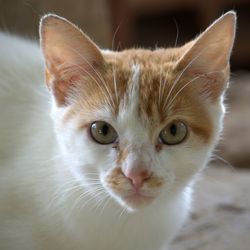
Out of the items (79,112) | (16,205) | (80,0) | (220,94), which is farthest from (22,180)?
(80,0)

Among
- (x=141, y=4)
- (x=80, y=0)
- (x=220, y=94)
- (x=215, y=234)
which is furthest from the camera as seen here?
(x=141, y=4)

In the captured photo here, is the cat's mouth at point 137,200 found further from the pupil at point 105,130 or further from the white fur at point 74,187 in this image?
the pupil at point 105,130

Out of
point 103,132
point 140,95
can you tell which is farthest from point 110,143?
point 140,95

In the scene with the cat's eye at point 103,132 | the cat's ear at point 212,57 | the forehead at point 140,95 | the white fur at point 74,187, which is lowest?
the white fur at point 74,187

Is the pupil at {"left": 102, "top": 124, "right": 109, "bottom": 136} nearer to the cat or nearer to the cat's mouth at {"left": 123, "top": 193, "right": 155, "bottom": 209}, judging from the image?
the cat

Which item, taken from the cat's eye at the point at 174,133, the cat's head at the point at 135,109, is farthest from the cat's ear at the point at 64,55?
the cat's eye at the point at 174,133

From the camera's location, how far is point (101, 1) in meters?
2.72

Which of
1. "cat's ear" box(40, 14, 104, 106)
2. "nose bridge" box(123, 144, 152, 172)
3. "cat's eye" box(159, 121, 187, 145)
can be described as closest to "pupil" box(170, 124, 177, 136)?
"cat's eye" box(159, 121, 187, 145)

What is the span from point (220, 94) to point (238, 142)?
4.14 ft

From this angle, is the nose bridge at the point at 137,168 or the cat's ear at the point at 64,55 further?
the cat's ear at the point at 64,55

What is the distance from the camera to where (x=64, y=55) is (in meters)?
1.55

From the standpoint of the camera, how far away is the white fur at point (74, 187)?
146 centimetres

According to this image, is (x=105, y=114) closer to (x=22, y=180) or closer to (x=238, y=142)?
(x=22, y=180)

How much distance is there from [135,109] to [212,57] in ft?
0.93
